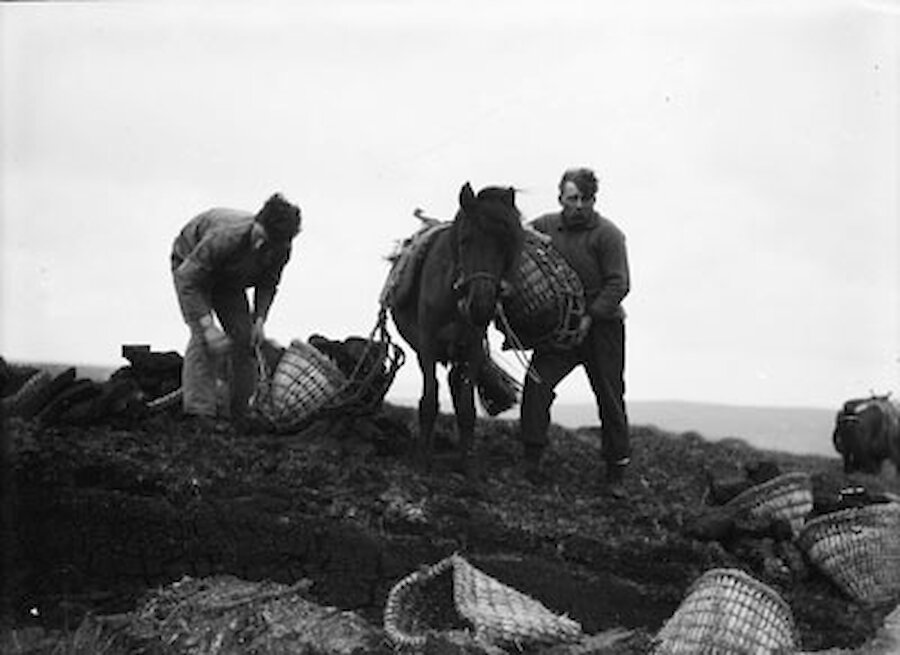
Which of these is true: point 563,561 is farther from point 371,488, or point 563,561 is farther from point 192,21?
point 192,21

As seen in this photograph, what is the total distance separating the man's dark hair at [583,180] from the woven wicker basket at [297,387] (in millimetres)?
1072

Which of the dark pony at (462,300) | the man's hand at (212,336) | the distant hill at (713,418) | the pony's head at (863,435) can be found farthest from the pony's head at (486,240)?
the pony's head at (863,435)

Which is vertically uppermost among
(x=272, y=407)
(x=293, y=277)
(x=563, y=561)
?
(x=293, y=277)

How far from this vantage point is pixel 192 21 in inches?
Answer: 243

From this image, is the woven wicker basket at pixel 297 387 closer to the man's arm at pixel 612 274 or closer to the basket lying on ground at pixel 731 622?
the man's arm at pixel 612 274

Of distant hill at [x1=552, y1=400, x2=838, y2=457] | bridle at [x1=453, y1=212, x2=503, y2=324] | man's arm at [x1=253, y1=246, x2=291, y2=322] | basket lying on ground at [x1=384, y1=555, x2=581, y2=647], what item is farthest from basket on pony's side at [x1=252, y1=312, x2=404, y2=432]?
basket lying on ground at [x1=384, y1=555, x2=581, y2=647]

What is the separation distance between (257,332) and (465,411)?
74 centimetres

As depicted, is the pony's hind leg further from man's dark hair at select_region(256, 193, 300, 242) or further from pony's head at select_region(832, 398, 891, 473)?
pony's head at select_region(832, 398, 891, 473)

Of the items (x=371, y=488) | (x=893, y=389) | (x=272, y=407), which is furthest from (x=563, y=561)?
(x=893, y=389)

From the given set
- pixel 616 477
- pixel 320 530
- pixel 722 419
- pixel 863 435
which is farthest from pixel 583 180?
pixel 863 435

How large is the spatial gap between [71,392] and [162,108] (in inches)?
37.9

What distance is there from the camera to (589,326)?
6.47 metres

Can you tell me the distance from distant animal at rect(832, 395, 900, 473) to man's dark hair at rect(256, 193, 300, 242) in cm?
251

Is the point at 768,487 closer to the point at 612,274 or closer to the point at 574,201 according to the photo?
the point at 612,274
